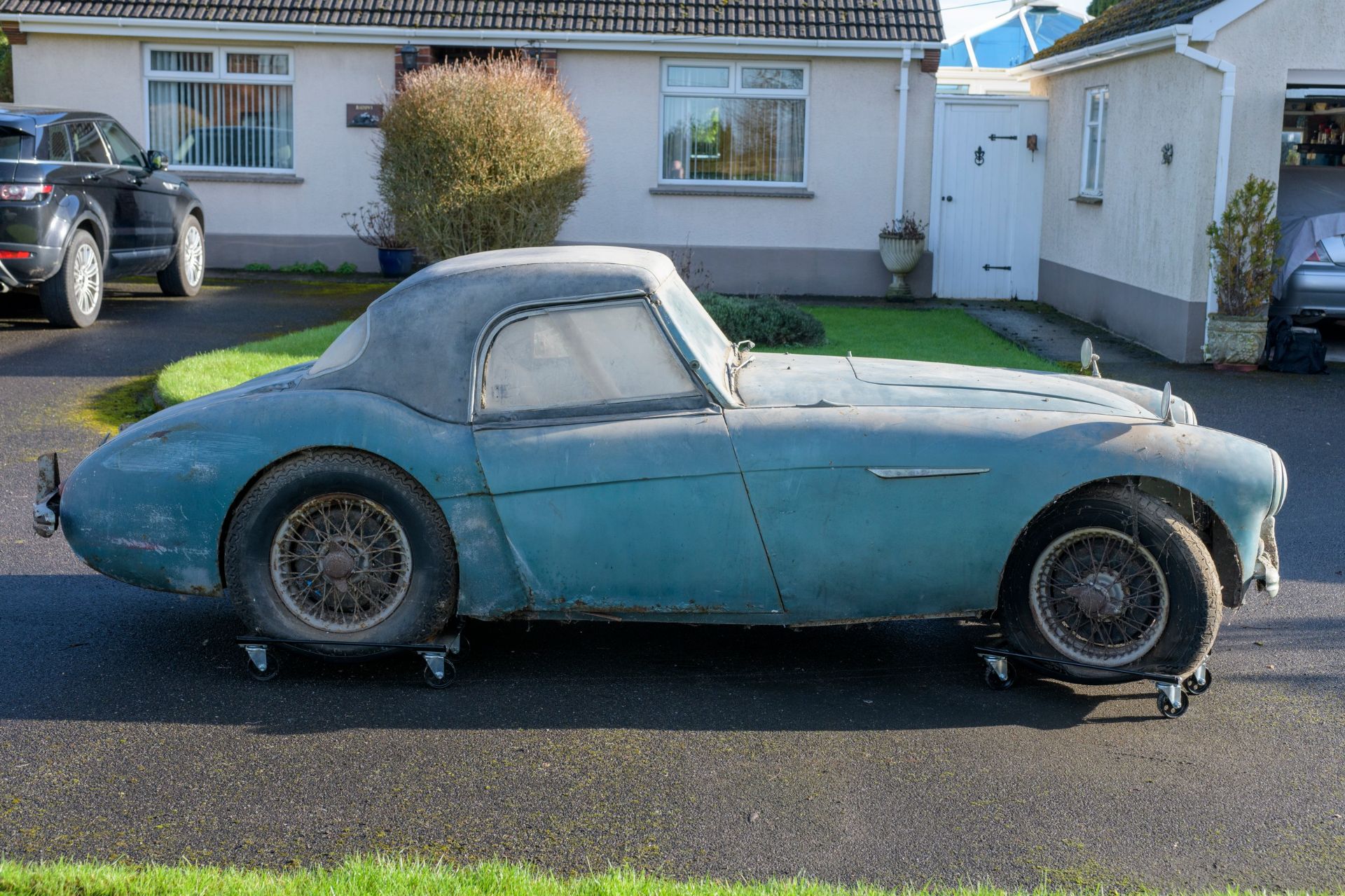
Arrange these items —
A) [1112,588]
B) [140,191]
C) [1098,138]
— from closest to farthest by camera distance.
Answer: [1112,588]
[140,191]
[1098,138]

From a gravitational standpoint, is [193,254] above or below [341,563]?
above

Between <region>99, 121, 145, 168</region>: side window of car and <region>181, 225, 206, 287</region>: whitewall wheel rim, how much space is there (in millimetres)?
1203

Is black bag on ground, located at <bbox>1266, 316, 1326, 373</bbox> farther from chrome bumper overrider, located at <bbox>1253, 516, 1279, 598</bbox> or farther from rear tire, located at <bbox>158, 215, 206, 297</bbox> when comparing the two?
rear tire, located at <bbox>158, 215, 206, 297</bbox>

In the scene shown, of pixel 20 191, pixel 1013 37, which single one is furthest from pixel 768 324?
pixel 1013 37

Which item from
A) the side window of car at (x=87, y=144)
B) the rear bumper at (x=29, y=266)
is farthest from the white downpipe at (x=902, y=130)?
the rear bumper at (x=29, y=266)

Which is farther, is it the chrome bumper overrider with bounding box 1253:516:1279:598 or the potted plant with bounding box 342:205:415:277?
the potted plant with bounding box 342:205:415:277

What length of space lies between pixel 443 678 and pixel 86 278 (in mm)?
10031

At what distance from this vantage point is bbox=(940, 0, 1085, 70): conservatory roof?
96.8 ft

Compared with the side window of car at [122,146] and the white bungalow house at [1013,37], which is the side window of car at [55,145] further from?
the white bungalow house at [1013,37]

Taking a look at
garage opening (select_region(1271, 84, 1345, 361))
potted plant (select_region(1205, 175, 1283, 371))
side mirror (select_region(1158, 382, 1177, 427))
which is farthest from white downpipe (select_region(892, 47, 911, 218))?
side mirror (select_region(1158, 382, 1177, 427))

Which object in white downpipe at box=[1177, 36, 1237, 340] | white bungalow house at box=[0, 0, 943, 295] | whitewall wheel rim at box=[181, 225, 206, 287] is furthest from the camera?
white bungalow house at box=[0, 0, 943, 295]

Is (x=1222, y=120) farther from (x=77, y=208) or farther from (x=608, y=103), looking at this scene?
(x=77, y=208)

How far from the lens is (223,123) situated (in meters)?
18.9

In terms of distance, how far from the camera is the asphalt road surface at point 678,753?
12.1 feet
